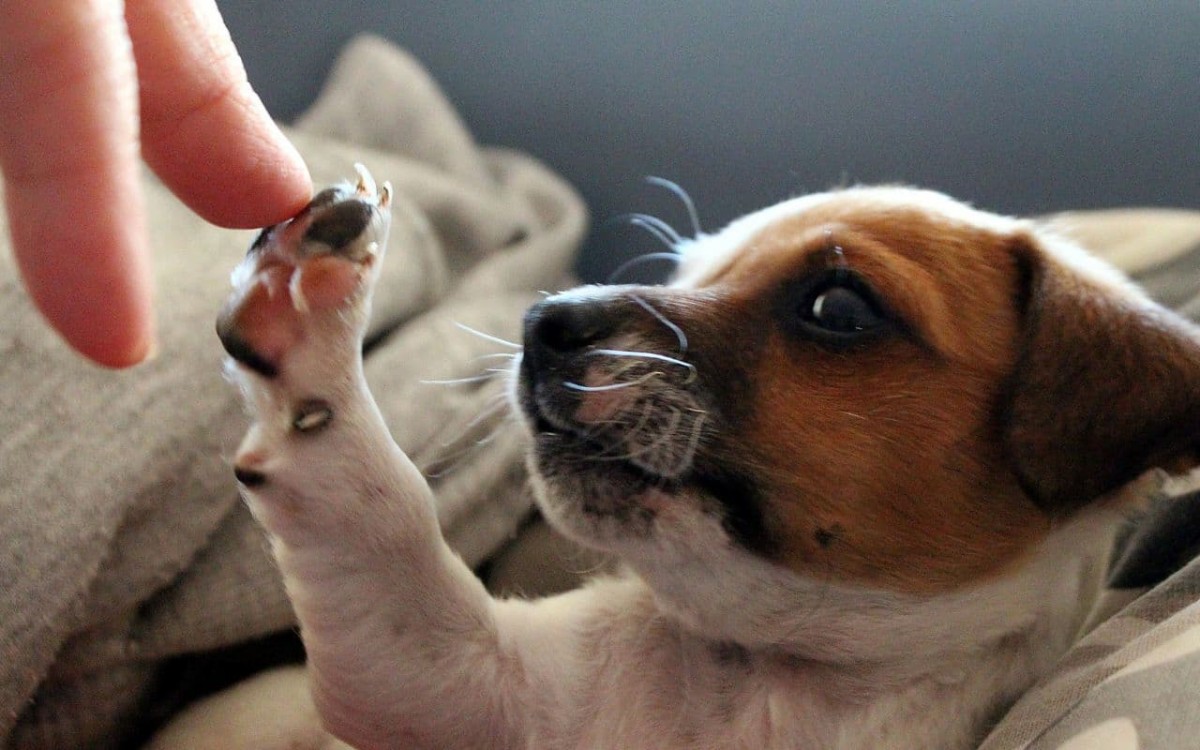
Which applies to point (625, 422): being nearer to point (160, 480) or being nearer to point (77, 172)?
point (77, 172)

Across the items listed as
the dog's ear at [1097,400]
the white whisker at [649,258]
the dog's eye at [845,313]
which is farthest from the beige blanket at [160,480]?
the dog's ear at [1097,400]

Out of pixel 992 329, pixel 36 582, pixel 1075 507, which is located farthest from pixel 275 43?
pixel 1075 507

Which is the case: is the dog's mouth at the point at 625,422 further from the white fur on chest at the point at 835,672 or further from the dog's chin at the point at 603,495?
the white fur on chest at the point at 835,672

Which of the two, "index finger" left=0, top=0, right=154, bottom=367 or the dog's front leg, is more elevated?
"index finger" left=0, top=0, right=154, bottom=367

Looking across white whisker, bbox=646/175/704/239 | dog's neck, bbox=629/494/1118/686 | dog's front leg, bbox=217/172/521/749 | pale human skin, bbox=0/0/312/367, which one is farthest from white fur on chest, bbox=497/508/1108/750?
white whisker, bbox=646/175/704/239

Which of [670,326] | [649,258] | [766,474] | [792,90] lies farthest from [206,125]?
[792,90]

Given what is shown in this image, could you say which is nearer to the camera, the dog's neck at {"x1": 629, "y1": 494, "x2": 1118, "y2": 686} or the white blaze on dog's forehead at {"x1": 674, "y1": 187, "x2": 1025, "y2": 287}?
the dog's neck at {"x1": 629, "y1": 494, "x2": 1118, "y2": 686}

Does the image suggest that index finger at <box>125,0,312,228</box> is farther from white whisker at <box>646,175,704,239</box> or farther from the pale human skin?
white whisker at <box>646,175,704,239</box>

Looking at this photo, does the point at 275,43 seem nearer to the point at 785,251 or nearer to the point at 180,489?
the point at 180,489
